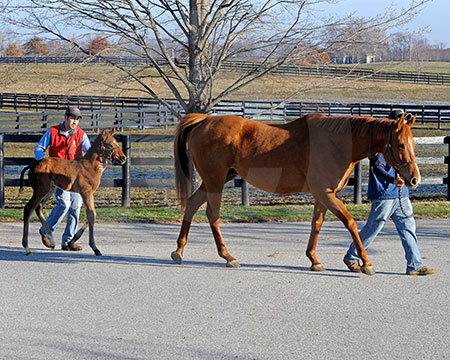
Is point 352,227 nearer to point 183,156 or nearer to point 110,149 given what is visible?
point 183,156

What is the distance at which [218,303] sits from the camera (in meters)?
5.83

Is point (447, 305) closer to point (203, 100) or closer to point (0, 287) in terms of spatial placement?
point (0, 287)

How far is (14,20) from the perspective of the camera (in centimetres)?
1064

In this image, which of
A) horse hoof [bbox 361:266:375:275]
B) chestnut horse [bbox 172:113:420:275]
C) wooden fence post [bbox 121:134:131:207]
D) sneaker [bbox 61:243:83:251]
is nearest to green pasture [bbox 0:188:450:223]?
wooden fence post [bbox 121:134:131:207]

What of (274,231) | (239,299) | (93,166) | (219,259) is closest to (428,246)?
(274,231)

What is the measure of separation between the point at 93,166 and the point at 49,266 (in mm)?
1372

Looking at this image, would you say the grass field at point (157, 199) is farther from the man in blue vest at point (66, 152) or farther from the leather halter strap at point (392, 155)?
the leather halter strap at point (392, 155)

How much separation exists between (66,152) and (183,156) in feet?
5.20

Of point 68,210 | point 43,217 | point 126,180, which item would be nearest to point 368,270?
point 68,210

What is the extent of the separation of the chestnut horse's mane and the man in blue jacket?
0.96 feet

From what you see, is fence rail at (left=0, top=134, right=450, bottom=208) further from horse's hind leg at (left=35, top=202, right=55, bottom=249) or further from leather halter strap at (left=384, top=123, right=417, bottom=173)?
leather halter strap at (left=384, top=123, right=417, bottom=173)

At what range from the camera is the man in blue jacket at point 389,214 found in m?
6.92

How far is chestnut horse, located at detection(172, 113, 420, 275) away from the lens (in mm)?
6789

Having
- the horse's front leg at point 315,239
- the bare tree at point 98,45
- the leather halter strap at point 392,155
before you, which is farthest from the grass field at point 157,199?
the leather halter strap at point 392,155
